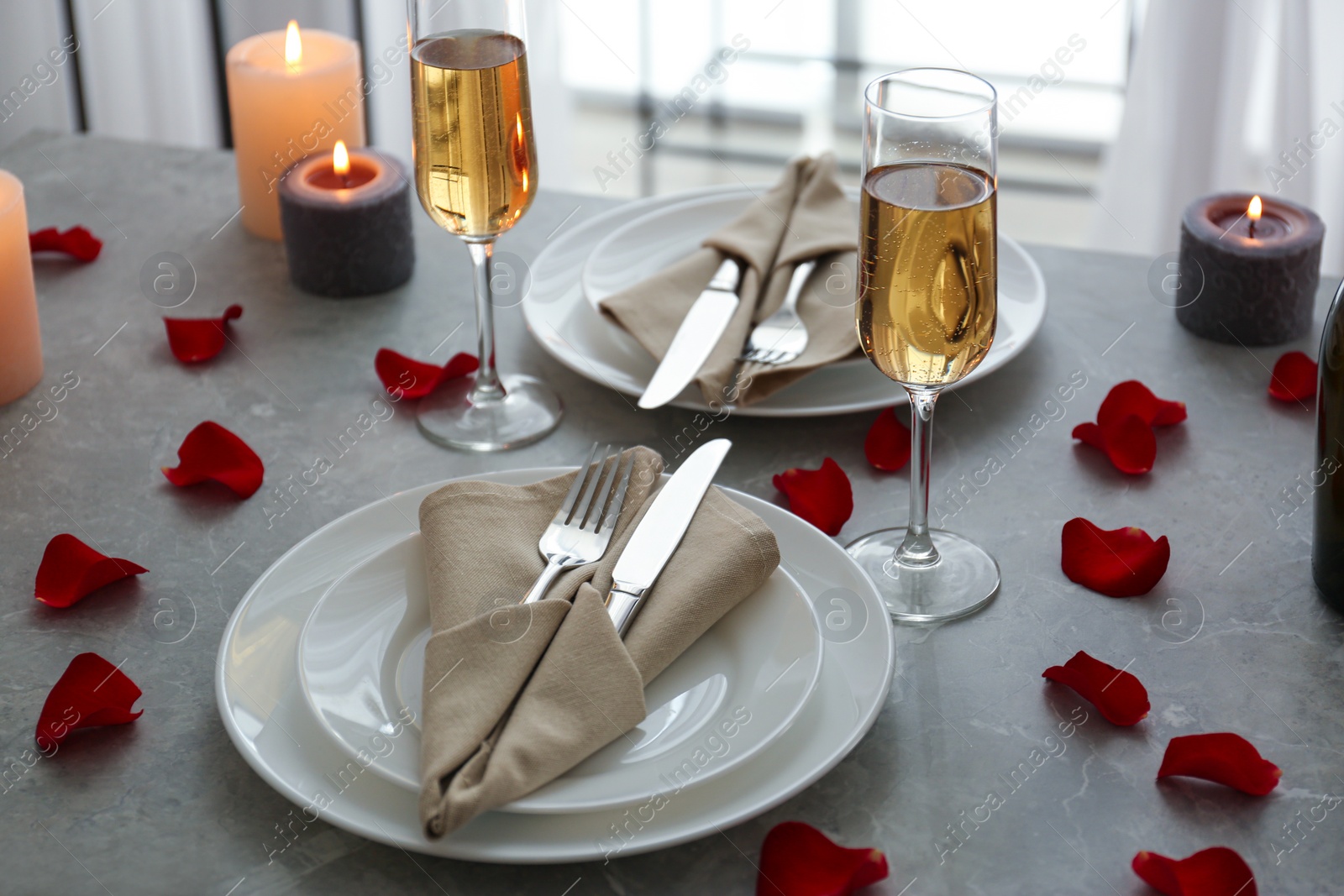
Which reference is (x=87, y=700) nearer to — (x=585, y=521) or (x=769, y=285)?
(x=585, y=521)

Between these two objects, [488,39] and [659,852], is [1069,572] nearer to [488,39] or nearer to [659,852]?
[659,852]

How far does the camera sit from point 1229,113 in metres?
2.43

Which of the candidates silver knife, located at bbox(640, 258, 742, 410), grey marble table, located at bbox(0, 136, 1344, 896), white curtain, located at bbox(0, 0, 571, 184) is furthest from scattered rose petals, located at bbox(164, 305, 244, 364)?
white curtain, located at bbox(0, 0, 571, 184)

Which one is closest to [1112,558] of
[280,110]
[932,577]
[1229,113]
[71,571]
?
[932,577]

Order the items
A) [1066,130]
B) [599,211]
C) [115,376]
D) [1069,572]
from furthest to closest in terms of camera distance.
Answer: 1. [1066,130]
2. [599,211]
3. [115,376]
4. [1069,572]

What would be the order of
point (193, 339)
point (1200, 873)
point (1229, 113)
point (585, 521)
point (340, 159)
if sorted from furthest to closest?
1. point (1229, 113)
2. point (340, 159)
3. point (193, 339)
4. point (585, 521)
5. point (1200, 873)

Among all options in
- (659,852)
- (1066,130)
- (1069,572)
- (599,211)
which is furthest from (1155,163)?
(659,852)

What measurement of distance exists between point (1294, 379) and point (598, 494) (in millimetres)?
635

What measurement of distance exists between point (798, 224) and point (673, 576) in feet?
1.76

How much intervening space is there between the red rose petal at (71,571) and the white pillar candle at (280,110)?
0.61 m

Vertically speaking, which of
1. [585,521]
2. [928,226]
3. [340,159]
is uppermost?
[928,226]

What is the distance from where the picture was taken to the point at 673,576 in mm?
816

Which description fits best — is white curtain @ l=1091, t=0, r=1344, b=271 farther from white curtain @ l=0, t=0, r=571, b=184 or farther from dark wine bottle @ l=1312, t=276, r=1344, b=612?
dark wine bottle @ l=1312, t=276, r=1344, b=612

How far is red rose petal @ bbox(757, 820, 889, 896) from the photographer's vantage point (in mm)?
678
